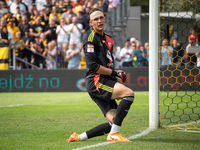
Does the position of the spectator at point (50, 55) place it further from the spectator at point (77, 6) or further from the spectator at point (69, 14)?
the spectator at point (77, 6)

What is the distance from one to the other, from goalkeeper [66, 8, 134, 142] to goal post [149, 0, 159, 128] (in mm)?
992

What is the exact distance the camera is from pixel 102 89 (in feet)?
13.8

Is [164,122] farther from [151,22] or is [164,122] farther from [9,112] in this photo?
[9,112]

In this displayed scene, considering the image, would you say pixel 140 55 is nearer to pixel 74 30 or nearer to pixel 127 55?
pixel 127 55

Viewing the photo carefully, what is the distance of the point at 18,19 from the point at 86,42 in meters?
12.4

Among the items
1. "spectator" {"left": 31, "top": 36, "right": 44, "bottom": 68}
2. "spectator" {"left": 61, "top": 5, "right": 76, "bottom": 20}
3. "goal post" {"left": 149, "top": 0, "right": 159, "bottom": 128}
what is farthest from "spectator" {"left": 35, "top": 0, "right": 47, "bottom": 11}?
"goal post" {"left": 149, "top": 0, "right": 159, "bottom": 128}

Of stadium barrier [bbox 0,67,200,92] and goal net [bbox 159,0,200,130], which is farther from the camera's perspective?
stadium barrier [bbox 0,67,200,92]

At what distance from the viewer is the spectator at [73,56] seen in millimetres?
13445

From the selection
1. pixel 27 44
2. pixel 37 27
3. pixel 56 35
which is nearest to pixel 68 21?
pixel 56 35

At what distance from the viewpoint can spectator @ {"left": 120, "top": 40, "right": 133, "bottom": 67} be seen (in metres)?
13.5

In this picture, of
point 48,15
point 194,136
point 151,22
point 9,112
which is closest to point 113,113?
point 194,136

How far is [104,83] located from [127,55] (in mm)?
9423

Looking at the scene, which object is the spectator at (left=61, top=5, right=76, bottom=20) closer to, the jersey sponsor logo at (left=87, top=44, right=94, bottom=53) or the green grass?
the green grass

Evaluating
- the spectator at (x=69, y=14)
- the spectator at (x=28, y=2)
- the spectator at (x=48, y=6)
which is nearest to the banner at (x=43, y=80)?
the spectator at (x=69, y=14)
